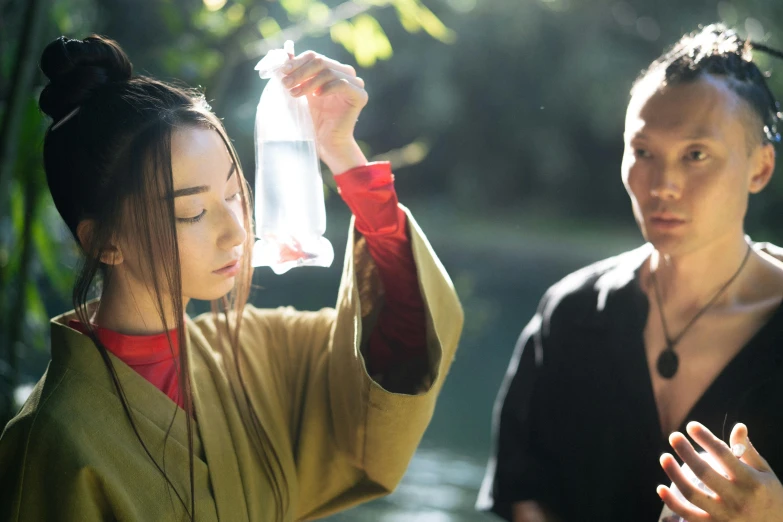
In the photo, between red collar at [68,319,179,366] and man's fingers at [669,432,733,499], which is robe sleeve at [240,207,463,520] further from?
man's fingers at [669,432,733,499]

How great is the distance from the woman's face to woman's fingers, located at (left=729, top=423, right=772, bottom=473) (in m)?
0.65

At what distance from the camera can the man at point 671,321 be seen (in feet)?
3.94

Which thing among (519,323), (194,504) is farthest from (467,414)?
(194,504)

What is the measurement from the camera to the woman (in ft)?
3.23

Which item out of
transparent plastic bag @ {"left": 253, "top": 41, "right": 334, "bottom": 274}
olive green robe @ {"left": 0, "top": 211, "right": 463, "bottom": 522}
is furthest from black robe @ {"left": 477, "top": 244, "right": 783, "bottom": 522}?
transparent plastic bag @ {"left": 253, "top": 41, "right": 334, "bottom": 274}

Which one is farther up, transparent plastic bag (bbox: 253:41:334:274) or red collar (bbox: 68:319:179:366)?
transparent plastic bag (bbox: 253:41:334:274)

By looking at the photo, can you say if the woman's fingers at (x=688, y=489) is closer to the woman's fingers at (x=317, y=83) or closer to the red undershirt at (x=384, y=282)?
the red undershirt at (x=384, y=282)

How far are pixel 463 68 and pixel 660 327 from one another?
29.5 feet

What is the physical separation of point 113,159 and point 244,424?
1.29 feet

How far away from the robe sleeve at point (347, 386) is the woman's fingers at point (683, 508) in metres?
0.32

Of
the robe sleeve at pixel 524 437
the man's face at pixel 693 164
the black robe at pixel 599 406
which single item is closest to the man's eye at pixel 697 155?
the man's face at pixel 693 164

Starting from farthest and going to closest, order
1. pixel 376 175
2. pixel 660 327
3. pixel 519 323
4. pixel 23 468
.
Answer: pixel 519 323 < pixel 660 327 < pixel 376 175 < pixel 23 468

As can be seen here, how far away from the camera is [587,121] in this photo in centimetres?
1004

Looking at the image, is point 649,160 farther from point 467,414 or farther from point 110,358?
point 467,414
